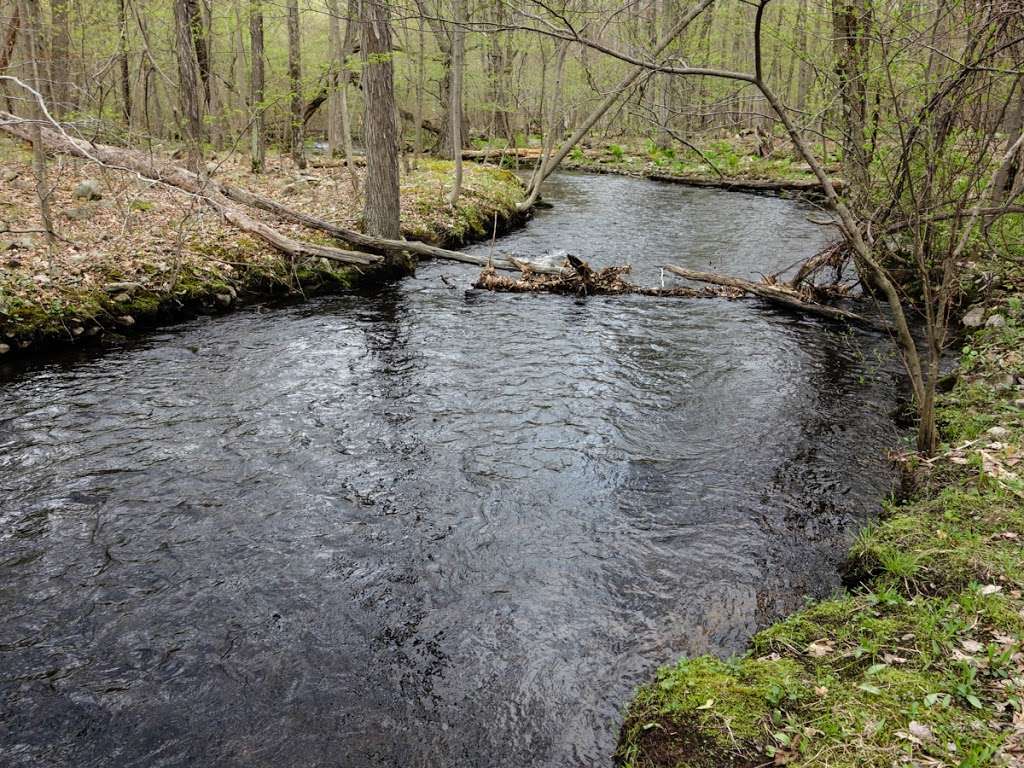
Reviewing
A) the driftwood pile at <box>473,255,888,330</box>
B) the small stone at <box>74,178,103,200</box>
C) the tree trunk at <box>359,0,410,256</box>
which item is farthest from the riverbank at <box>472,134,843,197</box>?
the small stone at <box>74,178,103,200</box>

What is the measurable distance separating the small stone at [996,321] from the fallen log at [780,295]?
1.77 meters

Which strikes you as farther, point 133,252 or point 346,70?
point 346,70

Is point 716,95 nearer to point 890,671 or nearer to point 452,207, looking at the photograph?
point 890,671

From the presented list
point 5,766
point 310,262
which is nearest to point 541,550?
point 5,766

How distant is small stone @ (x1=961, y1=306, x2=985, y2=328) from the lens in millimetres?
9328

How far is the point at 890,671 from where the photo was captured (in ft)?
11.5

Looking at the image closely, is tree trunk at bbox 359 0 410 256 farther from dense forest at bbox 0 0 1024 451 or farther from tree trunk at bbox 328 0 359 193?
tree trunk at bbox 328 0 359 193

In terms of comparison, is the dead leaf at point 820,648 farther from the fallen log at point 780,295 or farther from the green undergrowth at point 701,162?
the green undergrowth at point 701,162

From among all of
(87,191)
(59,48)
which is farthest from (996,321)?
(59,48)

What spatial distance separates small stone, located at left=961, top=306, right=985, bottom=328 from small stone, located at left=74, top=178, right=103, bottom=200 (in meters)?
15.0

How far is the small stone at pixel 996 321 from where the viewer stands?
28.7ft

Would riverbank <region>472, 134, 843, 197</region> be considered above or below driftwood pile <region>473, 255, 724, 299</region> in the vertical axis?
Answer: above

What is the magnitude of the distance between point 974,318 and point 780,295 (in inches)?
120

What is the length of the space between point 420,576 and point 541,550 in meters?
1.02
